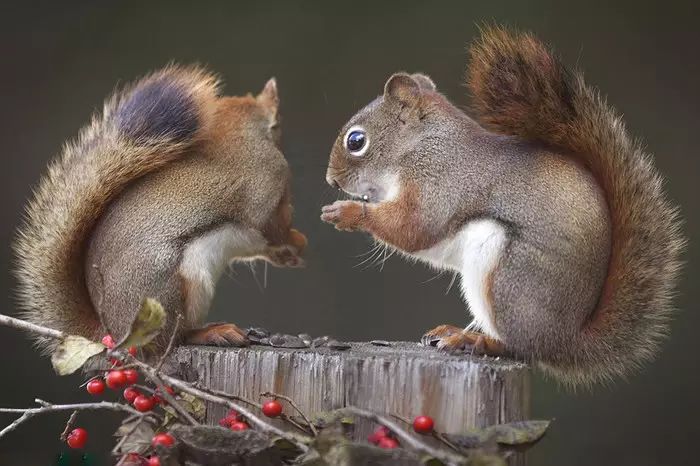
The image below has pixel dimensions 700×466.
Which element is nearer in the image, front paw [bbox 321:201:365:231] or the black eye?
front paw [bbox 321:201:365:231]

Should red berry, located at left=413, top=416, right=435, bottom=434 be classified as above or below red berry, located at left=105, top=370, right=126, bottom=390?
below

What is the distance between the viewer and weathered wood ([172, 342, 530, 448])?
1.62 m

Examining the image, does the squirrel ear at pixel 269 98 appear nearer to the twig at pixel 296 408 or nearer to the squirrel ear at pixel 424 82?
the squirrel ear at pixel 424 82

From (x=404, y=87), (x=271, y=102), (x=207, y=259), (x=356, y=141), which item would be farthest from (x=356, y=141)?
(x=207, y=259)

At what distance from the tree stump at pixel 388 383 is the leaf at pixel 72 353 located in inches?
11.4

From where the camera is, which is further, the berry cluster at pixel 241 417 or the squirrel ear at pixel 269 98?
the squirrel ear at pixel 269 98

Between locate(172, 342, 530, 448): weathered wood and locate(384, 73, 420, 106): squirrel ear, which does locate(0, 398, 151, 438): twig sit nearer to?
locate(172, 342, 530, 448): weathered wood

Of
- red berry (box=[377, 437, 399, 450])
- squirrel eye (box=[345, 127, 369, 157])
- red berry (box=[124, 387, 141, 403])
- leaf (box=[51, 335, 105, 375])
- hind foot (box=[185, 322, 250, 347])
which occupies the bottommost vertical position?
red berry (box=[377, 437, 399, 450])

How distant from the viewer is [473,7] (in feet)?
11.8

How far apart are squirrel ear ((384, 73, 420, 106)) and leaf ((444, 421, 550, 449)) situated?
0.76 metres

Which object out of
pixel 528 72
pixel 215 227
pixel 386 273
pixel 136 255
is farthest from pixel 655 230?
pixel 386 273

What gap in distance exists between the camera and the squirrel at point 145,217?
73.9 inches

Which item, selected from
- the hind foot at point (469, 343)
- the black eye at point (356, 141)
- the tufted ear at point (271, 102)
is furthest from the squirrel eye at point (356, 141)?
the hind foot at point (469, 343)

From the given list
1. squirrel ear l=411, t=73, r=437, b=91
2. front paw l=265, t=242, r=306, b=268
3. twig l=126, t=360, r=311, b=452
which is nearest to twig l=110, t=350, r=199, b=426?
twig l=126, t=360, r=311, b=452
